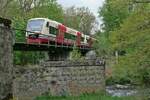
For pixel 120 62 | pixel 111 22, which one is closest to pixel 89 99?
pixel 120 62

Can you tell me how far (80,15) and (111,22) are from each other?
28.3 meters

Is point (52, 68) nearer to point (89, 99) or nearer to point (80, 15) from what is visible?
point (89, 99)

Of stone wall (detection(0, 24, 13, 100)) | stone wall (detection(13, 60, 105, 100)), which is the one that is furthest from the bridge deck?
stone wall (detection(0, 24, 13, 100))

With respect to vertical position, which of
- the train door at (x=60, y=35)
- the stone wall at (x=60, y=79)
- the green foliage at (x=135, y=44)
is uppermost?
the train door at (x=60, y=35)

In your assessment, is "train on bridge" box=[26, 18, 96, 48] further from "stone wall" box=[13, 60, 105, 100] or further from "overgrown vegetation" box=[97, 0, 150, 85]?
"overgrown vegetation" box=[97, 0, 150, 85]

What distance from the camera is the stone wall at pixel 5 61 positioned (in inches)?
336

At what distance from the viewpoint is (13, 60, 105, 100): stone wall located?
25594mm

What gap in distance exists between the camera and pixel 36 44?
29.5 m

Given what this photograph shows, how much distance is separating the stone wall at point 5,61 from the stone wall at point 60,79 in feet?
52.9

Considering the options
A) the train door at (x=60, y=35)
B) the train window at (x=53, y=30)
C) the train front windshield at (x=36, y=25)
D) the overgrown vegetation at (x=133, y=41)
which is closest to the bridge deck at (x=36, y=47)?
the train door at (x=60, y=35)

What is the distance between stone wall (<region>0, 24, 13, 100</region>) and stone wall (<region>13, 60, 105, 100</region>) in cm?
1613

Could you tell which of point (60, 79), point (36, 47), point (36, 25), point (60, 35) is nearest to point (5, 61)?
point (60, 79)

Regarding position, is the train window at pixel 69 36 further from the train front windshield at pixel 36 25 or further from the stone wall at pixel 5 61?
the stone wall at pixel 5 61

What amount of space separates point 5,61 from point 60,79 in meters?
18.6
